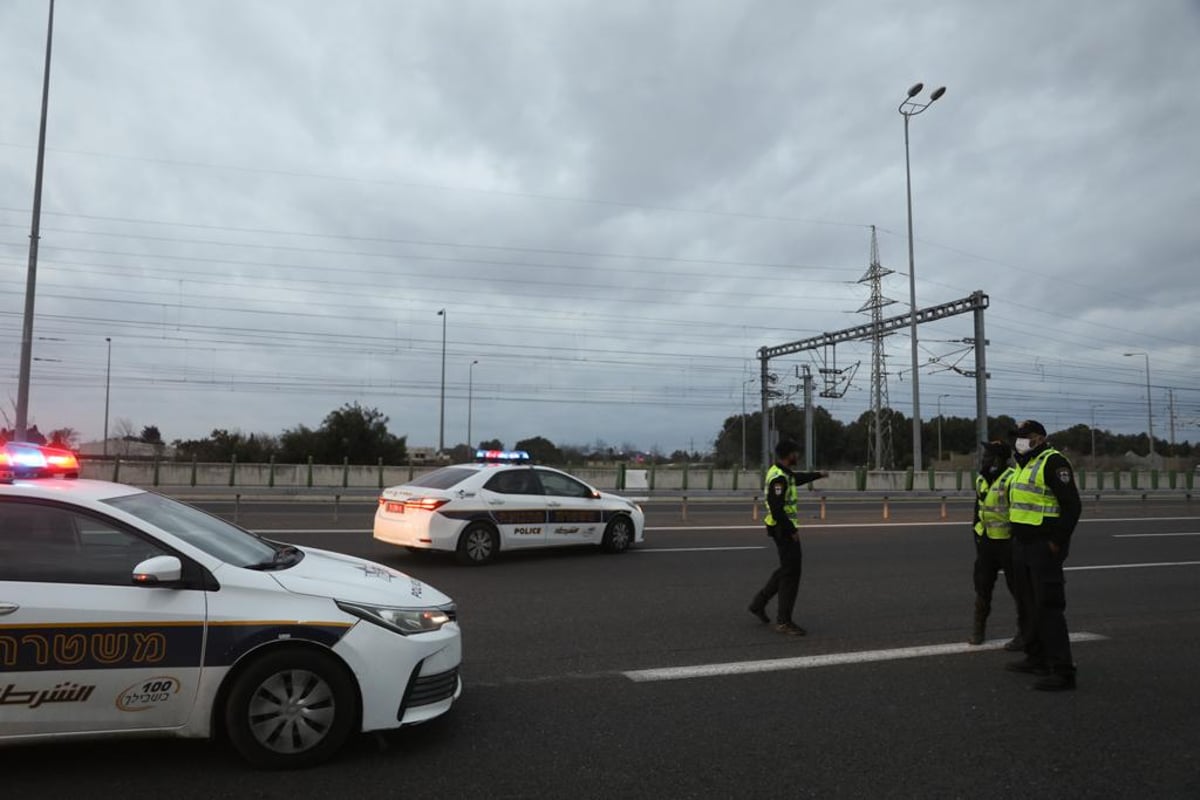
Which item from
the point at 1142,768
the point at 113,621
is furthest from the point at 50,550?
the point at 1142,768

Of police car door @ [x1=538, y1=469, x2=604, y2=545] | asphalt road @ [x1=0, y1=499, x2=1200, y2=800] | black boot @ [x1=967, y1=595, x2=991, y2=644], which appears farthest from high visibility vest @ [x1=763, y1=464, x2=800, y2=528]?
police car door @ [x1=538, y1=469, x2=604, y2=545]

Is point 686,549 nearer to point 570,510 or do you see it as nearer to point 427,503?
point 570,510

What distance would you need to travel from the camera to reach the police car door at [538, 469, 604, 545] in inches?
463

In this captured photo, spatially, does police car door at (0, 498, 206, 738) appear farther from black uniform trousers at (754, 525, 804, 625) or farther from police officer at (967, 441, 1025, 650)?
police officer at (967, 441, 1025, 650)

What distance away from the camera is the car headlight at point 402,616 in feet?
13.3

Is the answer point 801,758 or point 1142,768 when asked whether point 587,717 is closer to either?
point 801,758

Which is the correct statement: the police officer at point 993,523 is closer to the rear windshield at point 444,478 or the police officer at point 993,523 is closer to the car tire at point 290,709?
the car tire at point 290,709

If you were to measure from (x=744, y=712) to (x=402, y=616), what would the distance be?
7.24ft

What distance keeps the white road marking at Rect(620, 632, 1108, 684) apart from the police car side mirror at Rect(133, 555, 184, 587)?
10.1 ft

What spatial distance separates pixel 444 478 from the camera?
36.7 feet

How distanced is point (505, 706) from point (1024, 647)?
387 cm

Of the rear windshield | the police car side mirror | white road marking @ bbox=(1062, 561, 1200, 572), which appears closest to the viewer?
the police car side mirror

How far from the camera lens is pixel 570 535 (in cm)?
1193

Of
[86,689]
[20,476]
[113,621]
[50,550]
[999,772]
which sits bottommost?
[999,772]
